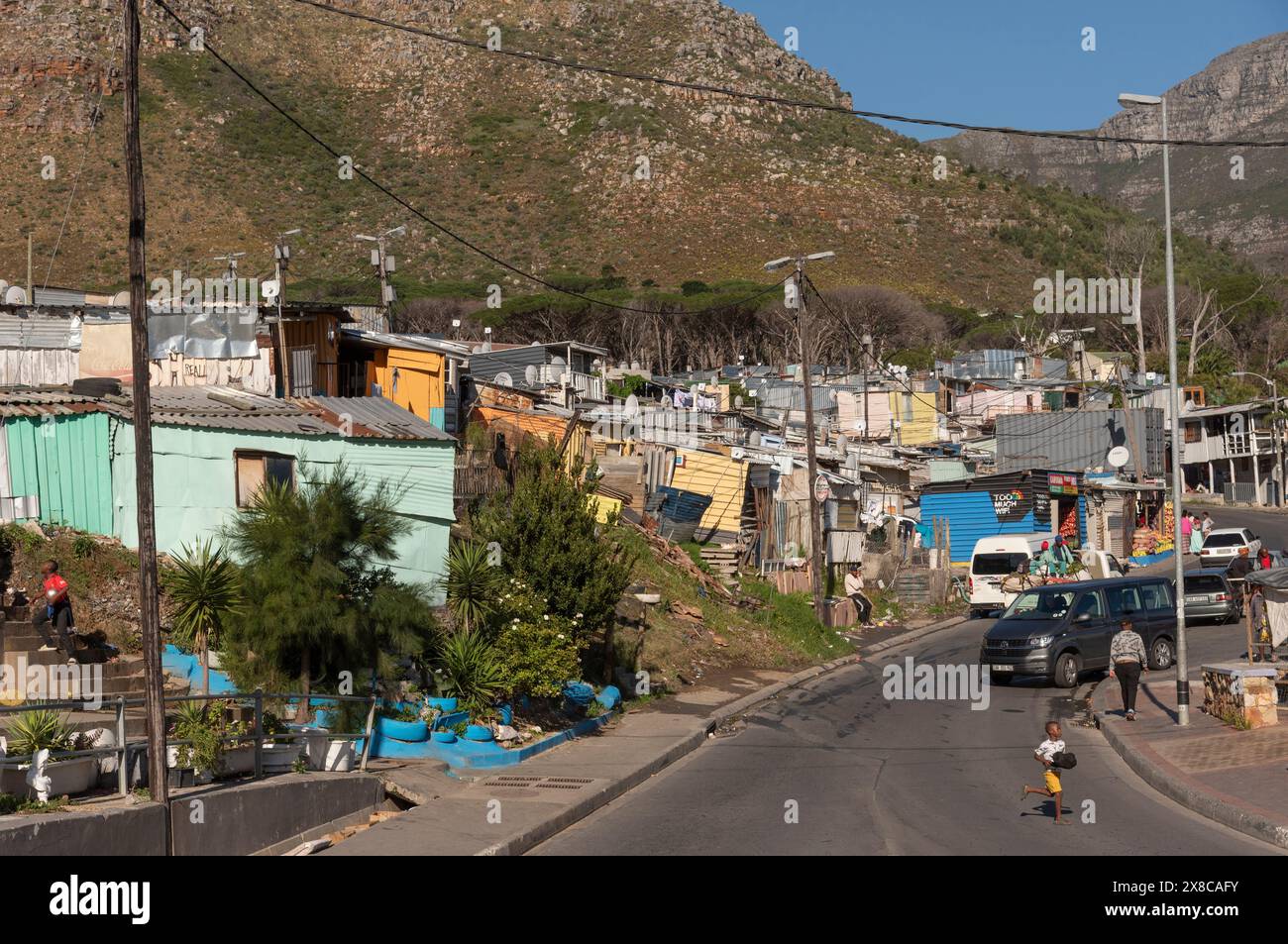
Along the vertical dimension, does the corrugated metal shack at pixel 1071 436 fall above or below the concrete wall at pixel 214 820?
above

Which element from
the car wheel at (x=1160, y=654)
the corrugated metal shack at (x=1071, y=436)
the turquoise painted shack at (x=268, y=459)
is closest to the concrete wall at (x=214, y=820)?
the turquoise painted shack at (x=268, y=459)

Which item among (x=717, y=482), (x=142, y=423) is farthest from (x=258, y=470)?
(x=717, y=482)

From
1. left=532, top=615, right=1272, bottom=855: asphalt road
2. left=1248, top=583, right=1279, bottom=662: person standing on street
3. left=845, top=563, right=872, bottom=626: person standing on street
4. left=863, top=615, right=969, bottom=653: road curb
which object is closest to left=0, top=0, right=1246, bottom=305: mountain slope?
left=863, top=615, right=969, bottom=653: road curb

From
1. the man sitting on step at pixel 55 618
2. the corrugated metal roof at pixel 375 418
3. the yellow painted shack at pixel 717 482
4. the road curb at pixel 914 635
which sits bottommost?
the road curb at pixel 914 635

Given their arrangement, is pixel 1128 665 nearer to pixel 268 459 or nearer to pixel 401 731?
pixel 401 731

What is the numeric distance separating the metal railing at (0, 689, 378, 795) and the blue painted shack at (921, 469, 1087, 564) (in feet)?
107

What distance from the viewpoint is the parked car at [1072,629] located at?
2295 centimetres

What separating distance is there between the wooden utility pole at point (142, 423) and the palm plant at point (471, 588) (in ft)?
21.9

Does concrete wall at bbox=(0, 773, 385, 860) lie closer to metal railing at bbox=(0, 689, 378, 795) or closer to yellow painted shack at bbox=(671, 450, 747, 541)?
metal railing at bbox=(0, 689, 378, 795)

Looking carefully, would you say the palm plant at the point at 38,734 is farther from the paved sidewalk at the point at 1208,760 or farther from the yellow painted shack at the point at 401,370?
the yellow painted shack at the point at 401,370

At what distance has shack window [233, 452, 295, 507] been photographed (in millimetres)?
21266

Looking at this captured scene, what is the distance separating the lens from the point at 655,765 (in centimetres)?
1623

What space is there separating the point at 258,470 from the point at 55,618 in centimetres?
585

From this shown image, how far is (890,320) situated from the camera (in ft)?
268
